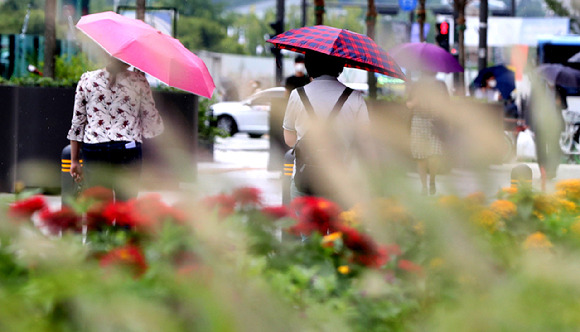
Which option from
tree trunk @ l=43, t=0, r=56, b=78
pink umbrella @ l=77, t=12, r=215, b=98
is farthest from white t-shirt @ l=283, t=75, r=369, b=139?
tree trunk @ l=43, t=0, r=56, b=78

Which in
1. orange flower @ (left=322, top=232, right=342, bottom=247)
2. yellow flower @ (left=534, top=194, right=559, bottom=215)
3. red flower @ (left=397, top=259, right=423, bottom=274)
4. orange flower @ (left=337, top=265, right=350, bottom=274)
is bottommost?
orange flower @ (left=337, top=265, right=350, bottom=274)

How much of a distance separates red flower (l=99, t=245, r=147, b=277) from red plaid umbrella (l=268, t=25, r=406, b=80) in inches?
98.9

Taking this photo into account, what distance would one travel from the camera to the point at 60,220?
8.41 feet

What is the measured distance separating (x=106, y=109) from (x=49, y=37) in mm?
6449

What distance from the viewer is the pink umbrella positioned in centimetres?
512

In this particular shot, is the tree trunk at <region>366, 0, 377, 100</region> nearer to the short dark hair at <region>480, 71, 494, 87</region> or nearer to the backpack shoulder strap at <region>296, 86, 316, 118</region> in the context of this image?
the short dark hair at <region>480, 71, 494, 87</region>

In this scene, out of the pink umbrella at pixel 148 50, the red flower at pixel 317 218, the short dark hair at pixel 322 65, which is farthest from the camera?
the pink umbrella at pixel 148 50

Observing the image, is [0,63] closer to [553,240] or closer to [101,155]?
[101,155]

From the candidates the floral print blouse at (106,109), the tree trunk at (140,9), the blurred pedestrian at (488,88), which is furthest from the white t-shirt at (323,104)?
the blurred pedestrian at (488,88)

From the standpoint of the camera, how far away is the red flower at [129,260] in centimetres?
208

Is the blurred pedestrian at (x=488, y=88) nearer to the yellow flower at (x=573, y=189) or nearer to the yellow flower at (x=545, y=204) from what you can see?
the yellow flower at (x=573, y=189)

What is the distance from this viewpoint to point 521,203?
9.95 feet

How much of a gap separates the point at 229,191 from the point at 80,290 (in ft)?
A: 0.93

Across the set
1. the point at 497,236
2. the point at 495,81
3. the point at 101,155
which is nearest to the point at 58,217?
the point at 497,236
